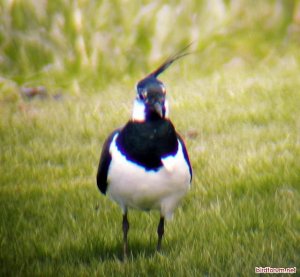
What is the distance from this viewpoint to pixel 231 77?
768cm

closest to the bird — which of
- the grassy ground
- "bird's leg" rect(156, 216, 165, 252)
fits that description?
"bird's leg" rect(156, 216, 165, 252)

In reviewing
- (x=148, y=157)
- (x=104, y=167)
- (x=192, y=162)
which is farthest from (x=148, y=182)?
(x=192, y=162)

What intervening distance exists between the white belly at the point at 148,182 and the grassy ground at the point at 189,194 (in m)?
0.31

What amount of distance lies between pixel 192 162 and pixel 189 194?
65 centimetres

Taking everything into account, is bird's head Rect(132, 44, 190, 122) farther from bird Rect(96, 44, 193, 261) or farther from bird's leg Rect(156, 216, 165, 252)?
bird's leg Rect(156, 216, 165, 252)

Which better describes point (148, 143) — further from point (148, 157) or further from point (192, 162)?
point (192, 162)

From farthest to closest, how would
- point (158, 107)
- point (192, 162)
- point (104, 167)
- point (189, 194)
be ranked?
point (192, 162)
point (189, 194)
point (104, 167)
point (158, 107)

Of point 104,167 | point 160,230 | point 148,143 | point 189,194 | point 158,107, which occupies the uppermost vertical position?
point 158,107

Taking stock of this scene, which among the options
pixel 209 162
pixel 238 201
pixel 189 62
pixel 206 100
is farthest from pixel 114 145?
pixel 189 62

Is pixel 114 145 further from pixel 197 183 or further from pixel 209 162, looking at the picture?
pixel 209 162

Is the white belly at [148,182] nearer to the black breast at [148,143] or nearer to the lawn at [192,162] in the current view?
the black breast at [148,143]

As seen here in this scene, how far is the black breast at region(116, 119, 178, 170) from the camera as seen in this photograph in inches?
145

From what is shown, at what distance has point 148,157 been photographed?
3.67 meters

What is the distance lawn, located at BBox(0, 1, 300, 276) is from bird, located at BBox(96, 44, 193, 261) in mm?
380
